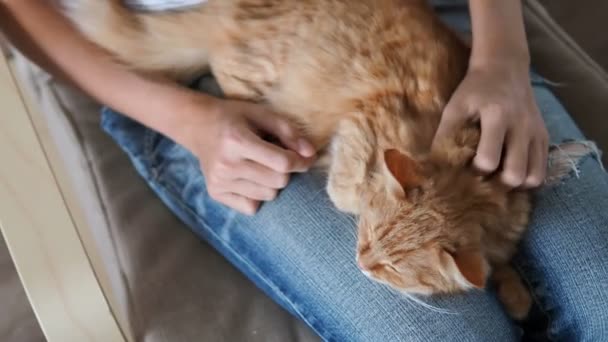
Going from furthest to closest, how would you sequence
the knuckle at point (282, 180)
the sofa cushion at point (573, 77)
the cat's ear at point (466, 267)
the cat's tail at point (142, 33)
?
the sofa cushion at point (573, 77)
the cat's tail at point (142, 33)
the knuckle at point (282, 180)
the cat's ear at point (466, 267)

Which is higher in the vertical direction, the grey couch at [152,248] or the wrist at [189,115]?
the wrist at [189,115]

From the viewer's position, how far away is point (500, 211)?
35.9 inches

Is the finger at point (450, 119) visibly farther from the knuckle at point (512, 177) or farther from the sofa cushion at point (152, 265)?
the sofa cushion at point (152, 265)

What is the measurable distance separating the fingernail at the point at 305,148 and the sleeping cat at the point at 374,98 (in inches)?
1.6

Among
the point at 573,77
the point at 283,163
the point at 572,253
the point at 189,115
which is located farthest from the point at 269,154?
the point at 573,77

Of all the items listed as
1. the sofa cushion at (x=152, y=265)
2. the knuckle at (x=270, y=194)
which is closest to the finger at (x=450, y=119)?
the knuckle at (x=270, y=194)

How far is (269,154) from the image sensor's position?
0.89 metres

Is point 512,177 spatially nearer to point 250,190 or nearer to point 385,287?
point 385,287

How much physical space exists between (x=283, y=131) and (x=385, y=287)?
9.6 inches

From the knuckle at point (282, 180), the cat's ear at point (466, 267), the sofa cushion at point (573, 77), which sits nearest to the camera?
the cat's ear at point (466, 267)

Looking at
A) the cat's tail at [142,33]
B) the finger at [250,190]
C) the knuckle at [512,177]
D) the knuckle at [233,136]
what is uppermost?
the cat's tail at [142,33]

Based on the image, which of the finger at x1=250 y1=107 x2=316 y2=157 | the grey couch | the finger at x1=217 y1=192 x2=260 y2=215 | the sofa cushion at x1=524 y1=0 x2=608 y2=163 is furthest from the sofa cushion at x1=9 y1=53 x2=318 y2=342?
the sofa cushion at x1=524 y1=0 x2=608 y2=163

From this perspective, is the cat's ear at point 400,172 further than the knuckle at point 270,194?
No

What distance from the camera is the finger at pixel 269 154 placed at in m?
0.89
